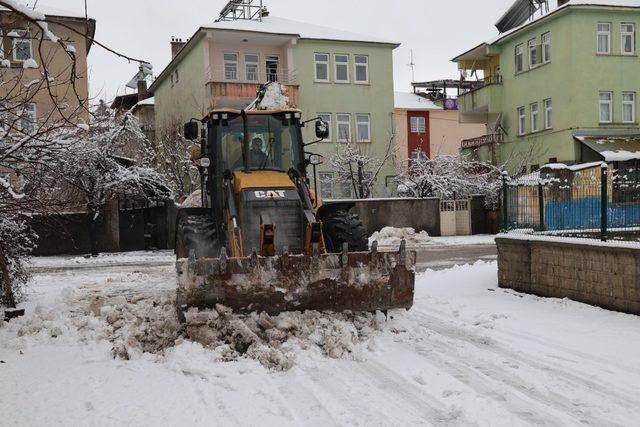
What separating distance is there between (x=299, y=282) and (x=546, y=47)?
26.5m

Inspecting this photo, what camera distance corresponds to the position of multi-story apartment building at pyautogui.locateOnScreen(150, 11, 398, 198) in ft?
100

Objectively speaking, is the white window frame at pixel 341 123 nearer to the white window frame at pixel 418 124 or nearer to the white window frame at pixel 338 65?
the white window frame at pixel 338 65

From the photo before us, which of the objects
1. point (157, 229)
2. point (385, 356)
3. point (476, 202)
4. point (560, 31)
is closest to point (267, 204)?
point (385, 356)

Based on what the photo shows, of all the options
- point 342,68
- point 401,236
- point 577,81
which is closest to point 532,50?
point 577,81

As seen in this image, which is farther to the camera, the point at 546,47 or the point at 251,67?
the point at 251,67

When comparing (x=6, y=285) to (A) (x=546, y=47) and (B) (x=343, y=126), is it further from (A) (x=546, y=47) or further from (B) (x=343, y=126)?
(A) (x=546, y=47)

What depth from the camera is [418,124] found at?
1806 inches

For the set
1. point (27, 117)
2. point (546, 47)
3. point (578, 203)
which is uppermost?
point (546, 47)

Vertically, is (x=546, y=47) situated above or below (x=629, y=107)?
above

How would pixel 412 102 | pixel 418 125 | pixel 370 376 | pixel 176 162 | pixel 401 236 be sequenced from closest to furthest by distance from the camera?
pixel 370 376, pixel 401 236, pixel 176 162, pixel 418 125, pixel 412 102

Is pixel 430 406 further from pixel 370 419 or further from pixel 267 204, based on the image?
pixel 267 204

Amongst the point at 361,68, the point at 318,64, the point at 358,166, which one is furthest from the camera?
the point at 361,68

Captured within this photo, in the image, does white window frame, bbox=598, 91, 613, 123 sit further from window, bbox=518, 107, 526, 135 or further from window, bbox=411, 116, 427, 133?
window, bbox=411, 116, 427, 133

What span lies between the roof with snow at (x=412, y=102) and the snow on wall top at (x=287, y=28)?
1236cm
